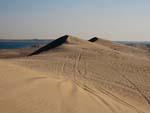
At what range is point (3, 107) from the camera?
6.50 m

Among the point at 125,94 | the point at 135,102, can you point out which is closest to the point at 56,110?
the point at 135,102

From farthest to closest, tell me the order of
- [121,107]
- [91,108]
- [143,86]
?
1. [143,86]
2. [121,107]
3. [91,108]

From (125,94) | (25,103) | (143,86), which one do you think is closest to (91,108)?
(25,103)

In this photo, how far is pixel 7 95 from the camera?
24.6 ft

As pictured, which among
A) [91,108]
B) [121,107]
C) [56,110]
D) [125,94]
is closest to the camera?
[56,110]

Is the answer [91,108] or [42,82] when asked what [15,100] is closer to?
[91,108]

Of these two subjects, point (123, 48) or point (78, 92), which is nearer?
point (78, 92)

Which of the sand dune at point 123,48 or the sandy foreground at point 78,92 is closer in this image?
the sandy foreground at point 78,92

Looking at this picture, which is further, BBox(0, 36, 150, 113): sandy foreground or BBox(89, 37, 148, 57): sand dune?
BBox(89, 37, 148, 57): sand dune

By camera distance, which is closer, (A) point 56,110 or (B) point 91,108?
(A) point 56,110

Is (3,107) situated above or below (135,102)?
above

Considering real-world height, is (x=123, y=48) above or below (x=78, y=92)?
above

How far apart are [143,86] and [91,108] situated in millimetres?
5580

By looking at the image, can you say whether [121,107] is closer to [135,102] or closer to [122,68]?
[135,102]
